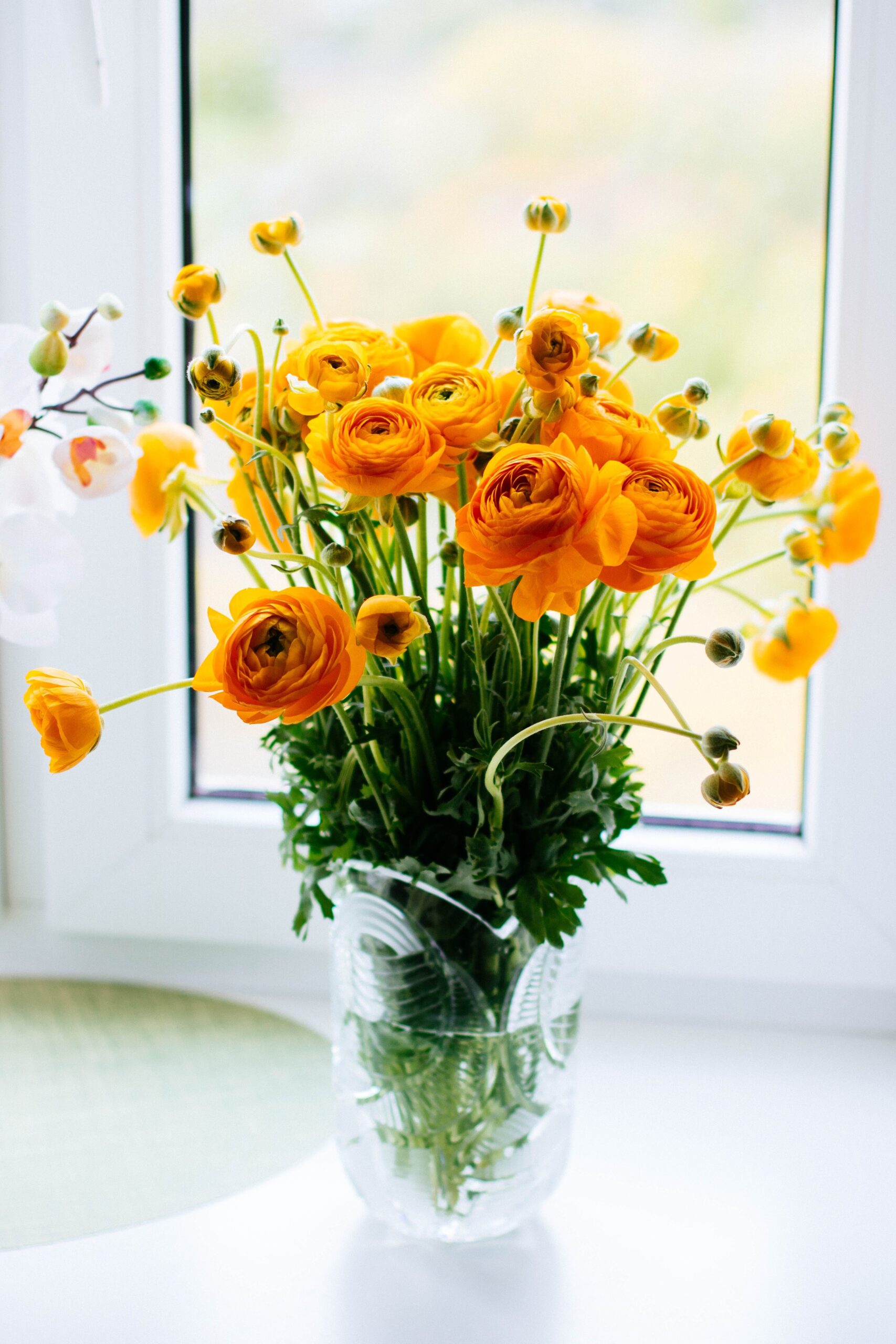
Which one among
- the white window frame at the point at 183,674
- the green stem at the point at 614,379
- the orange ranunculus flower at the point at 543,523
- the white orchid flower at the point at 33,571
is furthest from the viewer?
the white window frame at the point at 183,674

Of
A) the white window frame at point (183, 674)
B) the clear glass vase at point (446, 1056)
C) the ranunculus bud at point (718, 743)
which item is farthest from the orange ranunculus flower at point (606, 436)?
the white window frame at point (183, 674)

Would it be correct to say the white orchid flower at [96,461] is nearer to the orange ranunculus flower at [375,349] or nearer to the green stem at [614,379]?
the orange ranunculus flower at [375,349]

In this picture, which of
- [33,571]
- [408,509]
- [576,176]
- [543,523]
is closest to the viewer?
[543,523]

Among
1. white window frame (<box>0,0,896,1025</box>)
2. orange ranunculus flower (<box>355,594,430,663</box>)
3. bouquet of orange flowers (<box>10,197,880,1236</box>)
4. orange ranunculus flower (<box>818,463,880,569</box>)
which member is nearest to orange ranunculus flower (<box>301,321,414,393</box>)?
bouquet of orange flowers (<box>10,197,880,1236</box>)

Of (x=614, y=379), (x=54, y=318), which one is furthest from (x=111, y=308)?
(x=614, y=379)

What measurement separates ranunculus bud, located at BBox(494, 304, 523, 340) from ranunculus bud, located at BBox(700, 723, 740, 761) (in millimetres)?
174

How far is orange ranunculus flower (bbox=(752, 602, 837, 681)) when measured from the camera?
521 millimetres

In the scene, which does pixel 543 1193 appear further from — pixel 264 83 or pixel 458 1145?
pixel 264 83

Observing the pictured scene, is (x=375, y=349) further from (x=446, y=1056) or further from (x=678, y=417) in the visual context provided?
(x=446, y=1056)

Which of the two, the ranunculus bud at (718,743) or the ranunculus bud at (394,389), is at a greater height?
the ranunculus bud at (394,389)

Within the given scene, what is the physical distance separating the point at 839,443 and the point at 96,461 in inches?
13.6

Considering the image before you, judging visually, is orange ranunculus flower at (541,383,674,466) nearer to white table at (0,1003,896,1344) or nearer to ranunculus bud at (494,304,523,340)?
ranunculus bud at (494,304,523,340)

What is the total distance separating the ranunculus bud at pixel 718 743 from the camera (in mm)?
403

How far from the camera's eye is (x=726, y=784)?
0.40m
